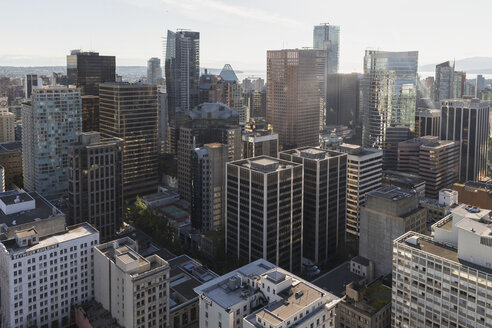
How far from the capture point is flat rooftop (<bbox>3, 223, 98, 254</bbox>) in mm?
105444

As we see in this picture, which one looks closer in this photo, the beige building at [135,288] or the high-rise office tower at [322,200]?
the beige building at [135,288]

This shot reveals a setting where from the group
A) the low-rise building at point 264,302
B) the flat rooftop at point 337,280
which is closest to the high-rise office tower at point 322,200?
the flat rooftop at point 337,280

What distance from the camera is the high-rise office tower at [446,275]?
257 ft

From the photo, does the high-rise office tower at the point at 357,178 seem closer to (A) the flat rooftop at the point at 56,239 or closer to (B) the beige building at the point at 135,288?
(B) the beige building at the point at 135,288

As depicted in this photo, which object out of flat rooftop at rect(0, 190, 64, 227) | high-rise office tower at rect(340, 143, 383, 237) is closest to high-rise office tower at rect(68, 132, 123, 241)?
flat rooftop at rect(0, 190, 64, 227)

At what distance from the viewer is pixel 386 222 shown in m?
132

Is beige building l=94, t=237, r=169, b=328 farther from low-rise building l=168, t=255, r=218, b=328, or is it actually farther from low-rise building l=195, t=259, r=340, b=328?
low-rise building l=195, t=259, r=340, b=328

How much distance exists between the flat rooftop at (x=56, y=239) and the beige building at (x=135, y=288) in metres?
9.97

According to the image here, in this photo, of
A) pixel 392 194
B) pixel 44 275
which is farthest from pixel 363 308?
pixel 44 275

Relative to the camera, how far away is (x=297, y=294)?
83562 mm

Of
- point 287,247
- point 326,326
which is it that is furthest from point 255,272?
point 287,247

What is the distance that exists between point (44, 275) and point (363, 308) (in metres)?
76.3

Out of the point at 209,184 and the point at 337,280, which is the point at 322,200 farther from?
the point at 209,184

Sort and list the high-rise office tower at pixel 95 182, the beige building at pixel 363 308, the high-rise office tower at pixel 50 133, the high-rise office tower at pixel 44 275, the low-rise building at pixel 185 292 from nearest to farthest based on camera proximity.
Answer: the high-rise office tower at pixel 44 275 → the beige building at pixel 363 308 → the low-rise building at pixel 185 292 → the high-rise office tower at pixel 95 182 → the high-rise office tower at pixel 50 133
